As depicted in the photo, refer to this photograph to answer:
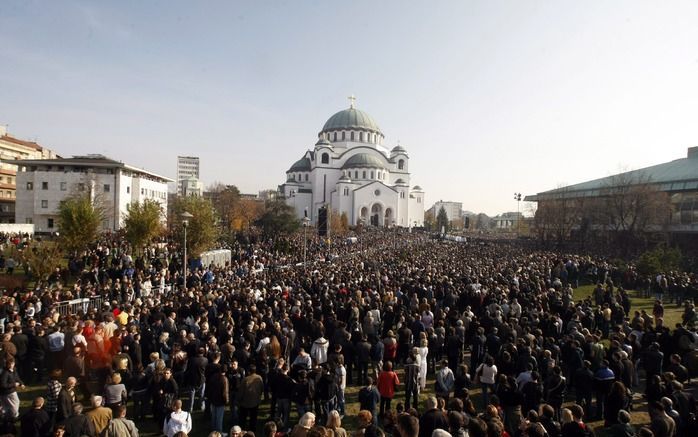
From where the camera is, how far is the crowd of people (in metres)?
5.60

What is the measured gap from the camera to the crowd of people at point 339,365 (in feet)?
18.4

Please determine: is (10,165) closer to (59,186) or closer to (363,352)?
(59,186)

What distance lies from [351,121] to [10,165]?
2103 inches

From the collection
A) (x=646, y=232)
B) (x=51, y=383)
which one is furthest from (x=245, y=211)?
(x=51, y=383)

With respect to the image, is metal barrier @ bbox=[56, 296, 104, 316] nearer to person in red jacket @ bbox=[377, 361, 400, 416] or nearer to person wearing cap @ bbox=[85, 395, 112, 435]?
person wearing cap @ bbox=[85, 395, 112, 435]

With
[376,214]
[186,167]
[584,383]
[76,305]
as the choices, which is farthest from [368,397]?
[186,167]

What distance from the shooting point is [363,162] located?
76.4 m

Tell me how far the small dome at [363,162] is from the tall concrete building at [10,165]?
45467mm

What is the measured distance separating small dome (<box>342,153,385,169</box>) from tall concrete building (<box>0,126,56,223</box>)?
149ft

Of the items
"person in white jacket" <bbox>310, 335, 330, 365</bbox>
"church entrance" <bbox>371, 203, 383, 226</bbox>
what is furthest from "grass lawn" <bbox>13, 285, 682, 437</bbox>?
"church entrance" <bbox>371, 203, 383, 226</bbox>

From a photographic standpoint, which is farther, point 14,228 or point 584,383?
point 14,228

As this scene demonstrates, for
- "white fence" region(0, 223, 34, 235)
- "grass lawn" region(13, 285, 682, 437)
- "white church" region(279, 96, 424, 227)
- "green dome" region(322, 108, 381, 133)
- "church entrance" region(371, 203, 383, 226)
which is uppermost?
"green dome" region(322, 108, 381, 133)

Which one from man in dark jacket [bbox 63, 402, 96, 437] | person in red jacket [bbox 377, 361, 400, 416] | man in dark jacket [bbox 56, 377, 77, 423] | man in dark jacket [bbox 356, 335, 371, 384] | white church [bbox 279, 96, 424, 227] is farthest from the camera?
white church [bbox 279, 96, 424, 227]

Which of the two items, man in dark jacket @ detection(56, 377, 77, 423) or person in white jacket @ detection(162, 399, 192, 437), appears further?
man in dark jacket @ detection(56, 377, 77, 423)
